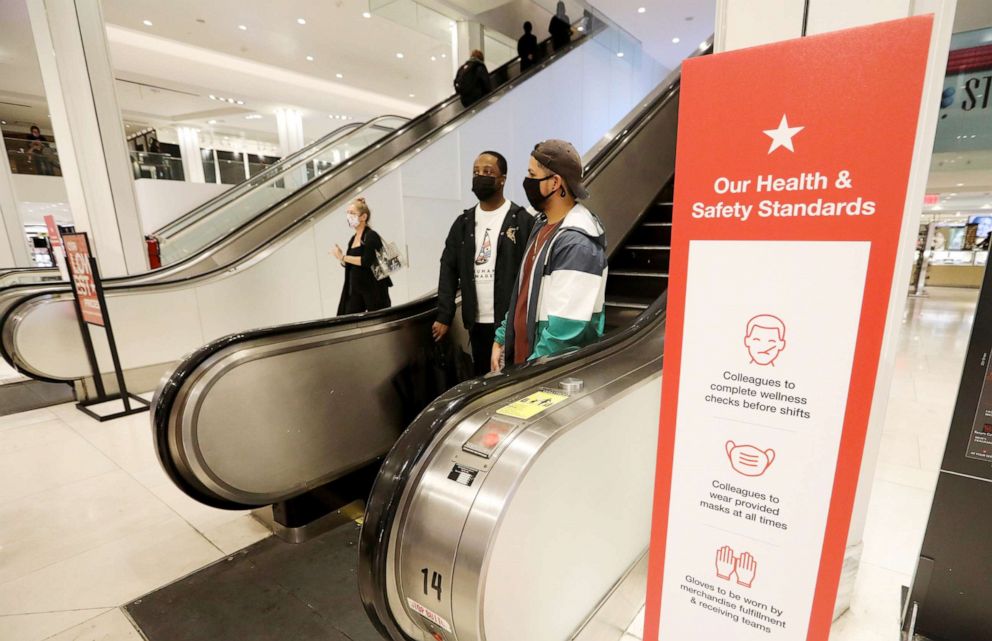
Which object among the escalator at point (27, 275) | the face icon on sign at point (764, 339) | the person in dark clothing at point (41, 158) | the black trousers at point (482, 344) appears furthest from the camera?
the person in dark clothing at point (41, 158)

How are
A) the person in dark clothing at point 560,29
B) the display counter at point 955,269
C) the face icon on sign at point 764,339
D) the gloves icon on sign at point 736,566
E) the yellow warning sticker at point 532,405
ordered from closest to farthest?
the face icon on sign at point 764,339 < the gloves icon on sign at point 736,566 < the yellow warning sticker at point 532,405 < the person in dark clothing at point 560,29 < the display counter at point 955,269

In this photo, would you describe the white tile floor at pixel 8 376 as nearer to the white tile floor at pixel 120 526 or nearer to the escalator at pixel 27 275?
the escalator at pixel 27 275

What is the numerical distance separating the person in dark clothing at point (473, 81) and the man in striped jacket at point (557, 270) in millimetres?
5603

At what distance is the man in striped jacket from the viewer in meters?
1.64

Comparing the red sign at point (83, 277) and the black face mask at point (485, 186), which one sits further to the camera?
the red sign at point (83, 277)

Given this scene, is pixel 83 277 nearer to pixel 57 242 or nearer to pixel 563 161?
pixel 57 242

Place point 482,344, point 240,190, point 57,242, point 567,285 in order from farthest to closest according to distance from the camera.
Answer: point 240,190, point 57,242, point 482,344, point 567,285

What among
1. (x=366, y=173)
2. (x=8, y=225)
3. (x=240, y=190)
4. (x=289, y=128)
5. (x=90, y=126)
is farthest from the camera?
(x=289, y=128)

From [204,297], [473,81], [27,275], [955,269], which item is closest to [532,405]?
A: [204,297]

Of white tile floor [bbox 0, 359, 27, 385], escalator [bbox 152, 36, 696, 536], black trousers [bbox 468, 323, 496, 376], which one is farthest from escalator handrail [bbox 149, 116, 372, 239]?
black trousers [bbox 468, 323, 496, 376]

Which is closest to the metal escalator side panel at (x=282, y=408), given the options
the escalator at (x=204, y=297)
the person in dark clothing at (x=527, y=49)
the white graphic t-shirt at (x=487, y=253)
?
the white graphic t-shirt at (x=487, y=253)

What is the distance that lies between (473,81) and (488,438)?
674cm

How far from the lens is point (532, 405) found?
1304 millimetres

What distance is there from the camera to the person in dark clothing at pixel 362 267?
357cm
